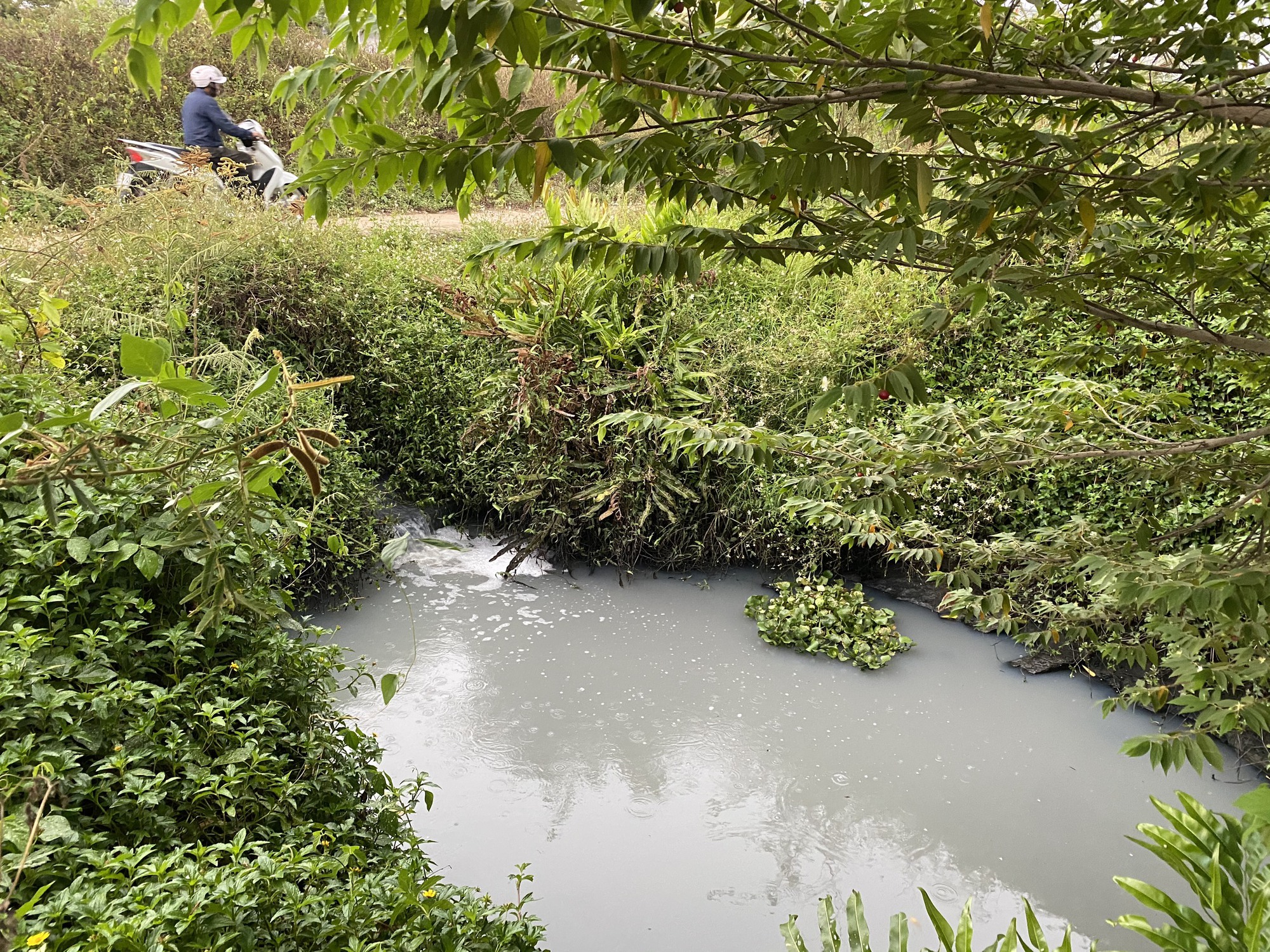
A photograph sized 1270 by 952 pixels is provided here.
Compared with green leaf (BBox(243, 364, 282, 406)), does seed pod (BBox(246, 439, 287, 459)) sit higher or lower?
lower

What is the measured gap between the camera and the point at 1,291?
311 cm

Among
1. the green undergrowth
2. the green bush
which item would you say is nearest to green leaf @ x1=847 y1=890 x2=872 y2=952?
the green bush

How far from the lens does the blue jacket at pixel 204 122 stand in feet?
24.9

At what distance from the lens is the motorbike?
5.85 m

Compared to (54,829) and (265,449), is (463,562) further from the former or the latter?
(265,449)

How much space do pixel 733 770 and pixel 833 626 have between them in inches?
53.6

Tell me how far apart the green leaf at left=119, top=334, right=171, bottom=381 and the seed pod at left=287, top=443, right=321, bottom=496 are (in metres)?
0.19

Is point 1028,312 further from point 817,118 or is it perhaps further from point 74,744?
point 74,744

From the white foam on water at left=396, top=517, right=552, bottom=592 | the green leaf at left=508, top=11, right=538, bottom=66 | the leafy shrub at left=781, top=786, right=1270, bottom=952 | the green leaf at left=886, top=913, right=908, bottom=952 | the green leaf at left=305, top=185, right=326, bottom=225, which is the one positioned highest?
the green leaf at left=508, top=11, right=538, bottom=66

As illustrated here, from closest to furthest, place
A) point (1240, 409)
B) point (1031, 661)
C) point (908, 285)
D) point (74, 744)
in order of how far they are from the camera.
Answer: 1. point (74, 744)
2. point (1240, 409)
3. point (1031, 661)
4. point (908, 285)

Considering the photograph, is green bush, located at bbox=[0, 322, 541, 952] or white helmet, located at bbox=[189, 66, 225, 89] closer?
green bush, located at bbox=[0, 322, 541, 952]

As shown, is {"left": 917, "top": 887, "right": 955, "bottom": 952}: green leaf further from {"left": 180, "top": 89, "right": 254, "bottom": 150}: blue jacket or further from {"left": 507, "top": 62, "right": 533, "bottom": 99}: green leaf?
{"left": 180, "top": 89, "right": 254, "bottom": 150}: blue jacket

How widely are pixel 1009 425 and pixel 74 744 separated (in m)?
2.76

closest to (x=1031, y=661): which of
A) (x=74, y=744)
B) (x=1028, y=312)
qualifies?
(x=1028, y=312)
